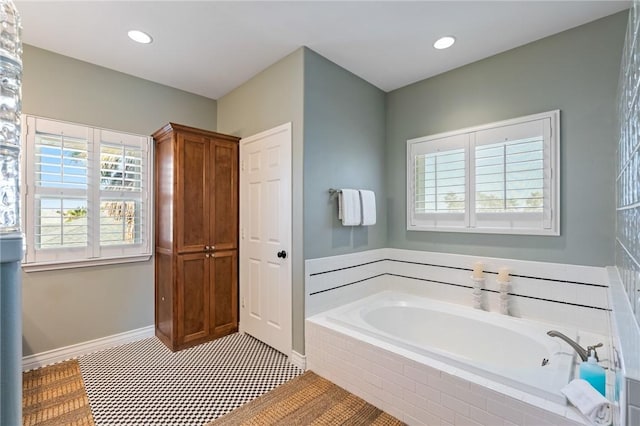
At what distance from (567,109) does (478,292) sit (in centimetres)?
151

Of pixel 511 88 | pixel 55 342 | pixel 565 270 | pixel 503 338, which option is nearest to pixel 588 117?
pixel 511 88

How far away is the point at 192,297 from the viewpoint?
276 cm

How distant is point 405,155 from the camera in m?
3.12

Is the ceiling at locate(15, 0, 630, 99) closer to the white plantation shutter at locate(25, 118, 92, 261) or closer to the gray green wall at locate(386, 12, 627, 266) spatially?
the gray green wall at locate(386, 12, 627, 266)

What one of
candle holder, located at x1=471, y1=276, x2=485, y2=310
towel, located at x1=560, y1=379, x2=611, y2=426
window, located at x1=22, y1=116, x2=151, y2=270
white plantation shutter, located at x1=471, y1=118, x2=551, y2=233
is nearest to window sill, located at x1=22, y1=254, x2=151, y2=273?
window, located at x1=22, y1=116, x2=151, y2=270

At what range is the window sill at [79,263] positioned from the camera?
7.78ft

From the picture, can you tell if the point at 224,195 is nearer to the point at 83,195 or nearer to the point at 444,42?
the point at 83,195

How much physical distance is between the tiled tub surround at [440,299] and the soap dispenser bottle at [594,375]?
0.04 metres

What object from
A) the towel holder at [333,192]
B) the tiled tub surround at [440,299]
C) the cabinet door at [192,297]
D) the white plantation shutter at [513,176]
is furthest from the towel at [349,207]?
the cabinet door at [192,297]

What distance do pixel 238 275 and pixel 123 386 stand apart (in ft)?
4.10

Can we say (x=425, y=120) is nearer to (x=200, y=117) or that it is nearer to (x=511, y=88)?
(x=511, y=88)

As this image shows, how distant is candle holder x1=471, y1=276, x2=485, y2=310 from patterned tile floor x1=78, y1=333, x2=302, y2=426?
157 centimetres

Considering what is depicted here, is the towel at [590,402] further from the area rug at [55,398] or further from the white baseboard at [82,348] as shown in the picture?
the white baseboard at [82,348]

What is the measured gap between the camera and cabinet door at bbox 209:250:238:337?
291 cm
